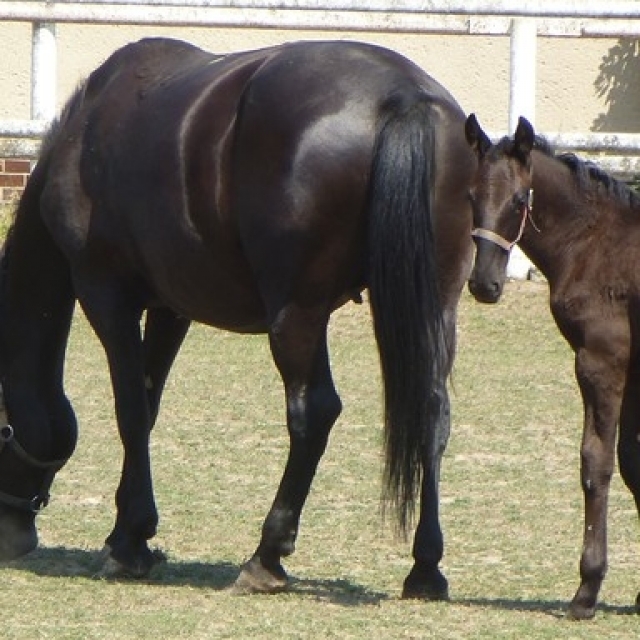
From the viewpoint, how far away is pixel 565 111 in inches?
586

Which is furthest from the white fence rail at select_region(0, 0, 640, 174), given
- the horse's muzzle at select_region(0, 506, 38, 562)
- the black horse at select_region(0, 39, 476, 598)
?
the horse's muzzle at select_region(0, 506, 38, 562)

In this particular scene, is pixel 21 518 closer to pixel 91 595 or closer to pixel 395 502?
pixel 91 595

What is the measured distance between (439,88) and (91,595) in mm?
2208

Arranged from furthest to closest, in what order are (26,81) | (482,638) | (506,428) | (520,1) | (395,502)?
(26,81), (520,1), (506,428), (395,502), (482,638)

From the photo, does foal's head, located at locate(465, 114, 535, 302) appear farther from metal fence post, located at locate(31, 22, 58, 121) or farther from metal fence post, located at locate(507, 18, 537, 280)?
metal fence post, located at locate(31, 22, 58, 121)

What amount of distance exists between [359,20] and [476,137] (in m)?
6.73

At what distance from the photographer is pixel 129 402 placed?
6898 millimetres

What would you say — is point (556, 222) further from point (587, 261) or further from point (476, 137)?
point (476, 137)

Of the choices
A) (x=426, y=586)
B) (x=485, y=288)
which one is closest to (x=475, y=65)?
(x=426, y=586)

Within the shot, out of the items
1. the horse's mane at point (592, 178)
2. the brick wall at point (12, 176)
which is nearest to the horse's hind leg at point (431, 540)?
the horse's mane at point (592, 178)

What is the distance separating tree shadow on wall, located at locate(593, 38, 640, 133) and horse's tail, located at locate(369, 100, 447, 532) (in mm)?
9091

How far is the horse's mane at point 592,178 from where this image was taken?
605 centimetres

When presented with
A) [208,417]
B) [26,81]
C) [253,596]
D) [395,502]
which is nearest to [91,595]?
[253,596]

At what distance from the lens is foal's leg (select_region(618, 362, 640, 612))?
6.10 meters
